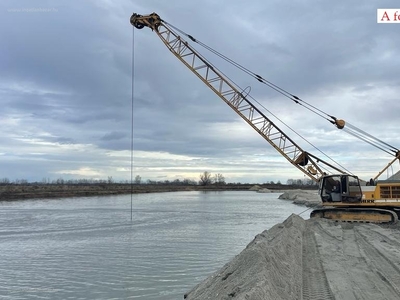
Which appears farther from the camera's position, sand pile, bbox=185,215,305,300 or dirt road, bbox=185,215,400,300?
dirt road, bbox=185,215,400,300

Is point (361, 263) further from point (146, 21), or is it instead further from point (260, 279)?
point (146, 21)

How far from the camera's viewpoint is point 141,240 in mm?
18953

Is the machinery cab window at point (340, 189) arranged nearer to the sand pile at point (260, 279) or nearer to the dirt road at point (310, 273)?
the dirt road at point (310, 273)

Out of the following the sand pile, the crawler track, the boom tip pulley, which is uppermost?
the boom tip pulley

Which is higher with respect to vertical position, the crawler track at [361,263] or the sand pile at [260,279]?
the sand pile at [260,279]

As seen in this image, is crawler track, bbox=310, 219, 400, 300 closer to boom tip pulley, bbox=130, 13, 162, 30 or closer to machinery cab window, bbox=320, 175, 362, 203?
machinery cab window, bbox=320, 175, 362, 203

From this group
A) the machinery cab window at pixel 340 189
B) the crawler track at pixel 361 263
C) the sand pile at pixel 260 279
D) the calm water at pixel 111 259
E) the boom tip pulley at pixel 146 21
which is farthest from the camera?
the boom tip pulley at pixel 146 21

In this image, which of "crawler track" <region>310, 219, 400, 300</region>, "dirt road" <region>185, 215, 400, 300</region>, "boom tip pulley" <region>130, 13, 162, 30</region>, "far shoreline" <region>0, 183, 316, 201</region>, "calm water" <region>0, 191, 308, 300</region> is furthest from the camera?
"far shoreline" <region>0, 183, 316, 201</region>

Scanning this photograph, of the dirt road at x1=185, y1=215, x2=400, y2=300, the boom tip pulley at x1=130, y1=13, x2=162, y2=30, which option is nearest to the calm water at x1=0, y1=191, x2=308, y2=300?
the dirt road at x1=185, y1=215, x2=400, y2=300

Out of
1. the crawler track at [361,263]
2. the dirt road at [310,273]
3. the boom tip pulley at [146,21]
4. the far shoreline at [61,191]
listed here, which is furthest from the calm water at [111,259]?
the boom tip pulley at [146,21]

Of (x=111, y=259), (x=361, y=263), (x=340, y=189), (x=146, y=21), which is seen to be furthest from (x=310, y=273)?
(x=146, y=21)

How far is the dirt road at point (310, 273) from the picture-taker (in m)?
6.43

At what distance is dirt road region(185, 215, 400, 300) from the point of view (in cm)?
643

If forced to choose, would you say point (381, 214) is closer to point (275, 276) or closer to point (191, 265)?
point (191, 265)
